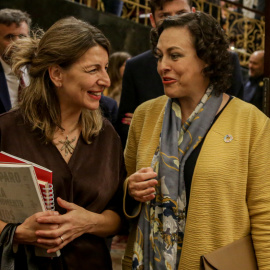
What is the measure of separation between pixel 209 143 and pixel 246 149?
0.53 feet

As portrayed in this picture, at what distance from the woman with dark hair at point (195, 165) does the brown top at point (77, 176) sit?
0.12 m

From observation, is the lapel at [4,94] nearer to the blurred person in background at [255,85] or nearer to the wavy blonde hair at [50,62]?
the wavy blonde hair at [50,62]

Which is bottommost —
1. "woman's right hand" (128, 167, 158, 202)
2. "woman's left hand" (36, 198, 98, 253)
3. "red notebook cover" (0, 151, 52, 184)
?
"woman's left hand" (36, 198, 98, 253)

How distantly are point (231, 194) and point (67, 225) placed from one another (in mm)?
706

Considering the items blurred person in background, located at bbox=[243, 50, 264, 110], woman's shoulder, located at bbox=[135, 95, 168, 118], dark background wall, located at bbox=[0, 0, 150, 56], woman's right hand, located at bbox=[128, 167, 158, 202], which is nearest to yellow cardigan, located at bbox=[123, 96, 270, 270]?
woman's right hand, located at bbox=[128, 167, 158, 202]

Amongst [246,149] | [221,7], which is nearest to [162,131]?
[246,149]

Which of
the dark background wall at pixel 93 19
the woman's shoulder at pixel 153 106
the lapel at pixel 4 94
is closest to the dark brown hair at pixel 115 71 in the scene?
the dark background wall at pixel 93 19

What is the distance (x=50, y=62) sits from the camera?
7.47 ft

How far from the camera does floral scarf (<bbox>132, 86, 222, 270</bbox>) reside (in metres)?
2.20

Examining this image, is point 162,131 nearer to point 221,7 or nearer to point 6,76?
point 6,76

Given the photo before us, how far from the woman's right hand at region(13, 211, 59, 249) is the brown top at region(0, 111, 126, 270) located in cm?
15

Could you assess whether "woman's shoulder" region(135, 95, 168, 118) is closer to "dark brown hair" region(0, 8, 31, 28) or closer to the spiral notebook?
the spiral notebook

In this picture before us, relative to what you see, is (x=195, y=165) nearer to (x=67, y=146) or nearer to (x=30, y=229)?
(x=67, y=146)

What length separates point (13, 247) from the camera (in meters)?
2.10
